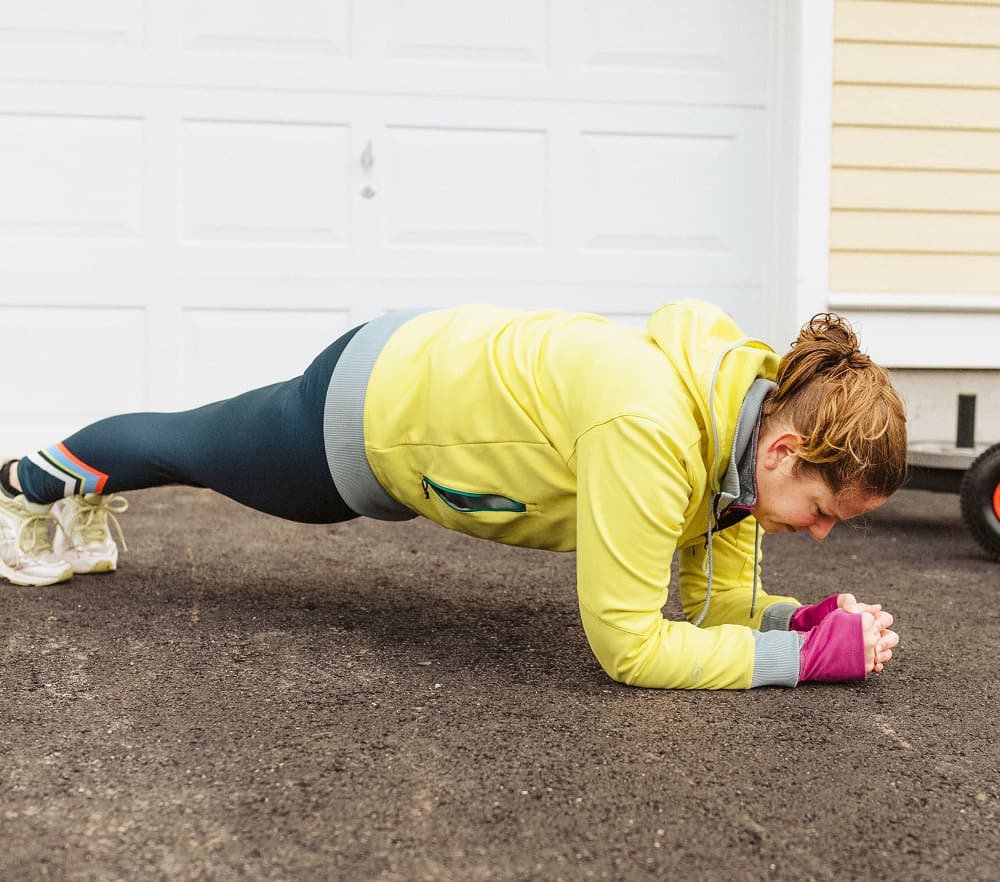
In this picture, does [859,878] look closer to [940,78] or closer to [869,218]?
[869,218]

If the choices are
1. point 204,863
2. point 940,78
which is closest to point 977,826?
point 204,863

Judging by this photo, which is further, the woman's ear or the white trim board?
the white trim board

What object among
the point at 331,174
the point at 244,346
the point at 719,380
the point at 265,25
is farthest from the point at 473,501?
the point at 265,25

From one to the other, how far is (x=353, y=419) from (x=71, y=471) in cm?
62

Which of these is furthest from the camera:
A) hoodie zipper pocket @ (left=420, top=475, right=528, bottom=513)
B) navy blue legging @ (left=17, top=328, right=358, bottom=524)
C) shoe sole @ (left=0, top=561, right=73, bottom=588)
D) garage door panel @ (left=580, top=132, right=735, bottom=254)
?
garage door panel @ (left=580, top=132, right=735, bottom=254)

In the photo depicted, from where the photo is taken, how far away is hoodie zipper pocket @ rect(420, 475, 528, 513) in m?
1.79

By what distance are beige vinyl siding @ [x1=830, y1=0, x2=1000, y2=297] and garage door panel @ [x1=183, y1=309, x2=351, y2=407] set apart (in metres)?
1.70

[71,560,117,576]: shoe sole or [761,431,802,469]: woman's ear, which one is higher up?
[761,431,802,469]: woman's ear

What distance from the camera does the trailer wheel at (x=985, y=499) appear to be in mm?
2723

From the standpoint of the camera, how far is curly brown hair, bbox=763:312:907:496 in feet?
5.15

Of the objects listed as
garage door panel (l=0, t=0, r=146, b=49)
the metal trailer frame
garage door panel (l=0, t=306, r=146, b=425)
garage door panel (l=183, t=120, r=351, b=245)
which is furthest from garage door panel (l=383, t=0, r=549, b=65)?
the metal trailer frame

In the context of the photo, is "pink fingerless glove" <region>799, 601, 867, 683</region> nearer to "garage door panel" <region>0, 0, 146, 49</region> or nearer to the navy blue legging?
the navy blue legging

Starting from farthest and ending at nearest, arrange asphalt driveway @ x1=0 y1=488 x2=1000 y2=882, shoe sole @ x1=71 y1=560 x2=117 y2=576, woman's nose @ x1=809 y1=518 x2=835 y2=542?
shoe sole @ x1=71 y1=560 x2=117 y2=576, woman's nose @ x1=809 y1=518 x2=835 y2=542, asphalt driveway @ x1=0 y1=488 x2=1000 y2=882

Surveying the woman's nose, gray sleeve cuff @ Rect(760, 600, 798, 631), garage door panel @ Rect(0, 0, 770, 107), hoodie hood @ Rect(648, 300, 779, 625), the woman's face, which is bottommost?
gray sleeve cuff @ Rect(760, 600, 798, 631)
